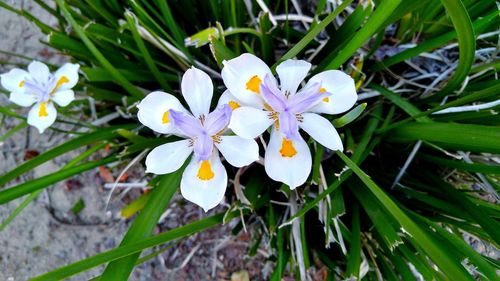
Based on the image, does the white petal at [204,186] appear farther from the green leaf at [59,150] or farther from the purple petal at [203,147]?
the green leaf at [59,150]

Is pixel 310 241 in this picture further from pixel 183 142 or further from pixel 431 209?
pixel 183 142

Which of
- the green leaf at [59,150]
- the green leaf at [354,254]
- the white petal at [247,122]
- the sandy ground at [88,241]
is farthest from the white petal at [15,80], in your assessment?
the green leaf at [354,254]

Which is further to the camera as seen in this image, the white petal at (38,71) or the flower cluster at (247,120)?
the white petal at (38,71)

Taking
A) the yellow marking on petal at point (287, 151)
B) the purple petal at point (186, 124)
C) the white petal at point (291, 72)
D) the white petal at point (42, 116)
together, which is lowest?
the yellow marking on petal at point (287, 151)

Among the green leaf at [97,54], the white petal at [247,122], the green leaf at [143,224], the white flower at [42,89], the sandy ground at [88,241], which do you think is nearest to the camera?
the white petal at [247,122]

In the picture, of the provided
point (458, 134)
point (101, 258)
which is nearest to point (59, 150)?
point (101, 258)
